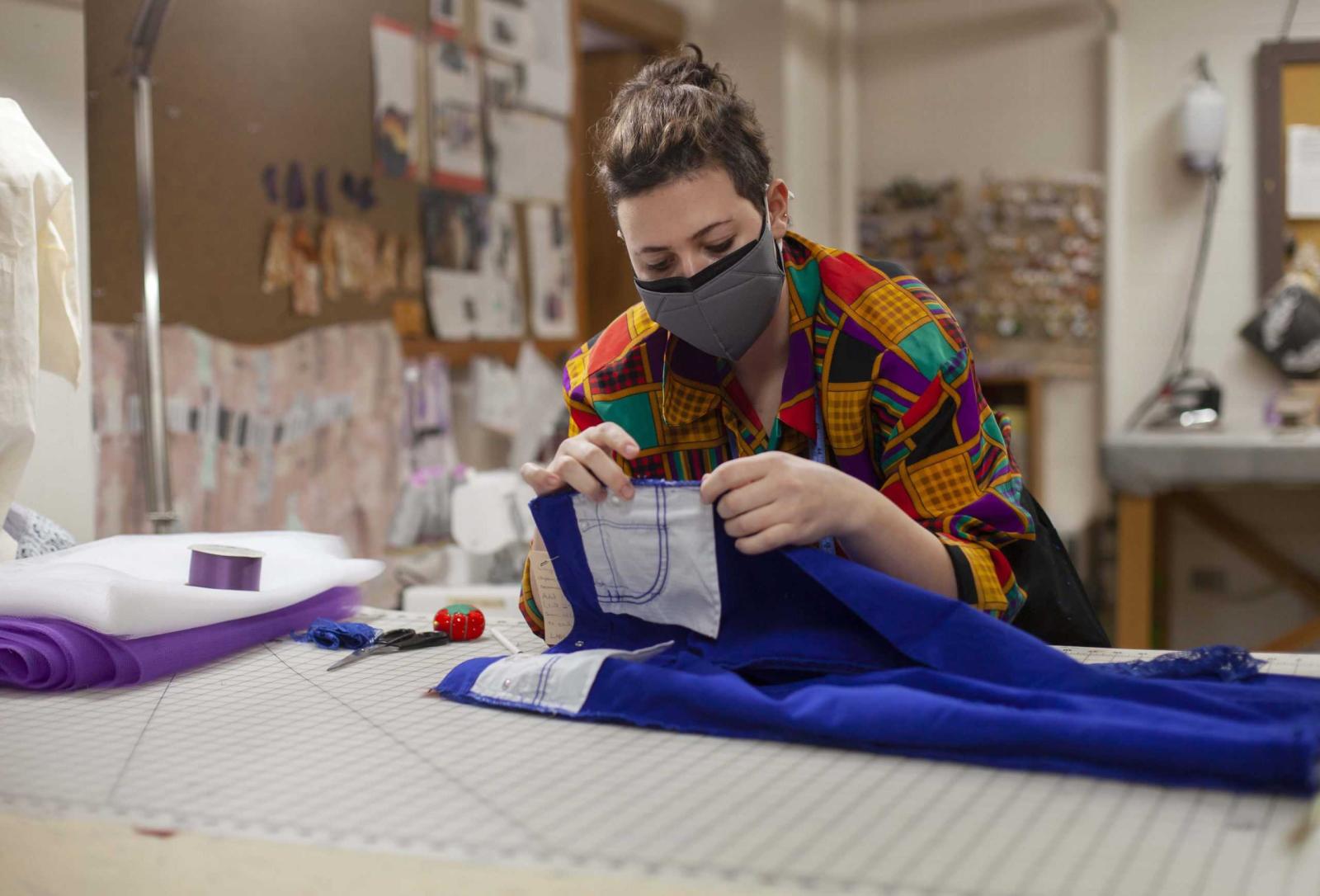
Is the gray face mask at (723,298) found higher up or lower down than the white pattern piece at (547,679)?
higher up

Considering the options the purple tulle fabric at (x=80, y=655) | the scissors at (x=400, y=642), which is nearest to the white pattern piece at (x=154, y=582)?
the purple tulle fabric at (x=80, y=655)

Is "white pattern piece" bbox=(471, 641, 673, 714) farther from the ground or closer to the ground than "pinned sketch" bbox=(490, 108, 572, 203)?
closer to the ground

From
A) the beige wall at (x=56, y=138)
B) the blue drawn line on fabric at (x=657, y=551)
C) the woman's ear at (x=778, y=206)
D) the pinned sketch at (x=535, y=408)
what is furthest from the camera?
the pinned sketch at (x=535, y=408)

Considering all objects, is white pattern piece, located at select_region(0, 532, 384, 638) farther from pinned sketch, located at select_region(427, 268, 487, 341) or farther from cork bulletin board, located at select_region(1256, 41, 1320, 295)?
cork bulletin board, located at select_region(1256, 41, 1320, 295)

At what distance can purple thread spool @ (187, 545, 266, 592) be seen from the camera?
1275 millimetres

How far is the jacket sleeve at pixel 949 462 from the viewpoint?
1243 millimetres

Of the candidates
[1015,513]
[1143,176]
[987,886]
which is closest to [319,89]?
[1015,513]

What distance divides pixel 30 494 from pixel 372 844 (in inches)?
44.1

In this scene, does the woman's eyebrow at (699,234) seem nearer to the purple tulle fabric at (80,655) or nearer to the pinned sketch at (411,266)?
the purple tulle fabric at (80,655)

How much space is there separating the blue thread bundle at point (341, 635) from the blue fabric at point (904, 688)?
242mm

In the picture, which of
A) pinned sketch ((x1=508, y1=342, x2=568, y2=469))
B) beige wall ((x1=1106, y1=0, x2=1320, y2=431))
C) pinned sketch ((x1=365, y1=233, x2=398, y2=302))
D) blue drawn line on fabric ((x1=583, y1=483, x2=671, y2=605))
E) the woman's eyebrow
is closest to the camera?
blue drawn line on fabric ((x1=583, y1=483, x2=671, y2=605))

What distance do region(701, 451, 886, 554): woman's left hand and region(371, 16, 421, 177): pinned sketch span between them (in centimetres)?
204

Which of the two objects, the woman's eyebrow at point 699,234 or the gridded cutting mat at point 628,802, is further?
the woman's eyebrow at point 699,234

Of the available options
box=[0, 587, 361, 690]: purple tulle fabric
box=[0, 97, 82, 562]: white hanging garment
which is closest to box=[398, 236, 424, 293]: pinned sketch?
box=[0, 97, 82, 562]: white hanging garment
